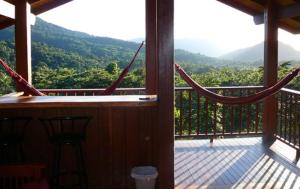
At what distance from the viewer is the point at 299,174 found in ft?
13.0

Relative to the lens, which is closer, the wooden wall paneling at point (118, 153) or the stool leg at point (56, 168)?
the stool leg at point (56, 168)

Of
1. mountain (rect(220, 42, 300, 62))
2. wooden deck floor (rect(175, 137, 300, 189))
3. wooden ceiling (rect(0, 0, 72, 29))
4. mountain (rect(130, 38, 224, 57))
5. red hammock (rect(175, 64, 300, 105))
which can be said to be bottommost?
wooden deck floor (rect(175, 137, 300, 189))

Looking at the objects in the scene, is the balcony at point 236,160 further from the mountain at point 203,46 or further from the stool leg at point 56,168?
the mountain at point 203,46

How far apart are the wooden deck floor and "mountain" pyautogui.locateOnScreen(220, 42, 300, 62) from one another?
1162 cm

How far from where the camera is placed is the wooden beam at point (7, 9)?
15.6ft

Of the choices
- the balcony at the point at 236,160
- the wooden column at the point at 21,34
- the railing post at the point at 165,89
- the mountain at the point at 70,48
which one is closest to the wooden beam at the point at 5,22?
the wooden column at the point at 21,34

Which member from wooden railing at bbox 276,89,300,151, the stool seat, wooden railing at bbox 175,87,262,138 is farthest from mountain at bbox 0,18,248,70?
the stool seat

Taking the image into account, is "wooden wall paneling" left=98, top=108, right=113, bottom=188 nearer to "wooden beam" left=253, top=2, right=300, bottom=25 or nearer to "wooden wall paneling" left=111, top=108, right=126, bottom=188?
"wooden wall paneling" left=111, top=108, right=126, bottom=188

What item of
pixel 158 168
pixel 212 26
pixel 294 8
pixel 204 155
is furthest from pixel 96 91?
pixel 212 26

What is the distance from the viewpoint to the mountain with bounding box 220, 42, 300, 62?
1619 cm

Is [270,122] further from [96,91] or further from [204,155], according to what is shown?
[96,91]

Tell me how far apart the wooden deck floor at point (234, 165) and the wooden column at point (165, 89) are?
368 millimetres

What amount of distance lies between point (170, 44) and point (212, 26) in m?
15.1

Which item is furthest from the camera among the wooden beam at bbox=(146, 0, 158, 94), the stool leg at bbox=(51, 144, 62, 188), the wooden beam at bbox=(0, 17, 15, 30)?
the wooden beam at bbox=(0, 17, 15, 30)
